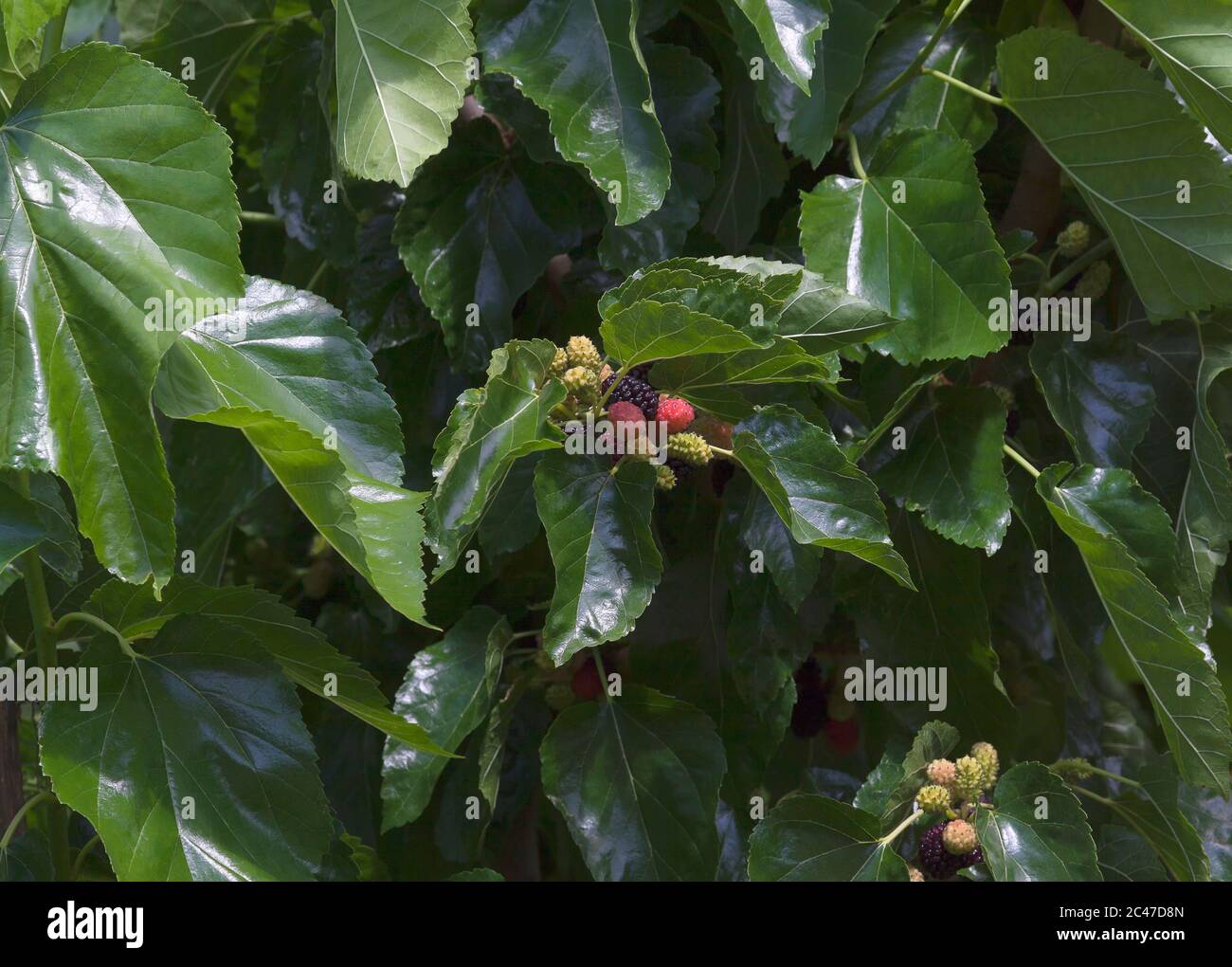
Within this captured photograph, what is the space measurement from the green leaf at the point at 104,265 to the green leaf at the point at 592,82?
0.57 ft

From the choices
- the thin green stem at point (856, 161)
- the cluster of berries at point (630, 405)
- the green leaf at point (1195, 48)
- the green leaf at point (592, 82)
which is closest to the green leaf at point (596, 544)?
the cluster of berries at point (630, 405)

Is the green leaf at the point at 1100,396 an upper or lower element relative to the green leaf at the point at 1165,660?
upper

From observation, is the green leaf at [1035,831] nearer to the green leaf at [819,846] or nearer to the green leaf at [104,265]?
the green leaf at [819,846]

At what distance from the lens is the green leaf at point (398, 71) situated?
560 mm

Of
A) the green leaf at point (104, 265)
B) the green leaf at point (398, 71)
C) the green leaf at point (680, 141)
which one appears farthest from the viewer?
the green leaf at point (680, 141)

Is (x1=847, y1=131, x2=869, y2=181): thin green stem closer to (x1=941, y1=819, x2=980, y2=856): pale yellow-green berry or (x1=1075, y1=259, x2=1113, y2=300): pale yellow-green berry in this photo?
(x1=1075, y1=259, x2=1113, y2=300): pale yellow-green berry

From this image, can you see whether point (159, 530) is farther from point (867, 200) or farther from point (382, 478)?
point (867, 200)

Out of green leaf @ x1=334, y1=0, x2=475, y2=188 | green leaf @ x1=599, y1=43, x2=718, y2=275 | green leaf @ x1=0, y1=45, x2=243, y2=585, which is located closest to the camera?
green leaf @ x1=0, y1=45, x2=243, y2=585

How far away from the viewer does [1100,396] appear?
28.2 inches

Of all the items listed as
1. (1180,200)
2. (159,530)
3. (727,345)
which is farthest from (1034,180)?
(159,530)

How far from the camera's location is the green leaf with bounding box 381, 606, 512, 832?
2.25ft

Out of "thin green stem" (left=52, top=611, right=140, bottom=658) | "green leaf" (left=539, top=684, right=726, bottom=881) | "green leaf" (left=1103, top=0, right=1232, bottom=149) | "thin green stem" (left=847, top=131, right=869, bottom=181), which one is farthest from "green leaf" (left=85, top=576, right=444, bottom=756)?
"green leaf" (left=1103, top=0, right=1232, bottom=149)

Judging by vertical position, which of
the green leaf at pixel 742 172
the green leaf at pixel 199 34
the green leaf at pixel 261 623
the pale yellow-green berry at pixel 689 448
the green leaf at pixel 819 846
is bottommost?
the green leaf at pixel 819 846

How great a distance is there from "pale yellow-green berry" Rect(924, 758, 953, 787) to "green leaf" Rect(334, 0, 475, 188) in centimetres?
38
